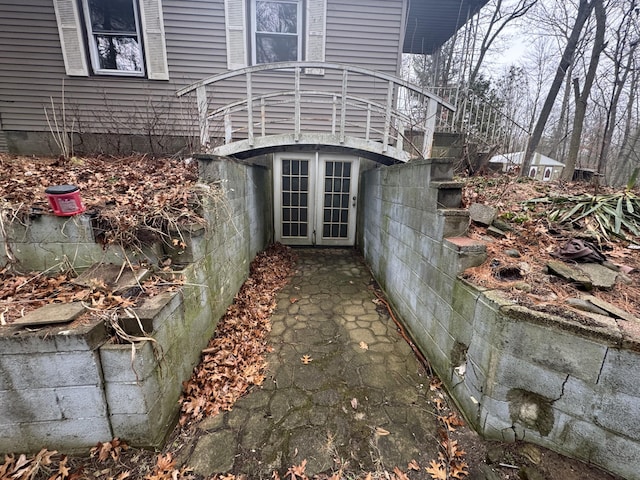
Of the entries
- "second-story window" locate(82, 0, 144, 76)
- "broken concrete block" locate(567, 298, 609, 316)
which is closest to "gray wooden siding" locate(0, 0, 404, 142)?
"second-story window" locate(82, 0, 144, 76)

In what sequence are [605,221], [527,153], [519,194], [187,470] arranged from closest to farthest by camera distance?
[187,470]
[605,221]
[519,194]
[527,153]

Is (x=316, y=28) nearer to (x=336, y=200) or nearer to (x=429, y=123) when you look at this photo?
(x=429, y=123)

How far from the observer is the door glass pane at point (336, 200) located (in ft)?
19.8

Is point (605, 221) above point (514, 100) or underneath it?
underneath

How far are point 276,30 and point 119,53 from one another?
3.31 meters

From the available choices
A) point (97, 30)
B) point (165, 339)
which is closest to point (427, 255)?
point (165, 339)

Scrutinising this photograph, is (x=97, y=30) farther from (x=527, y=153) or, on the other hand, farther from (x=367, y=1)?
(x=527, y=153)

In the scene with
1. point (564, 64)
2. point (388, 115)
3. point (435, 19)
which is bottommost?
point (388, 115)

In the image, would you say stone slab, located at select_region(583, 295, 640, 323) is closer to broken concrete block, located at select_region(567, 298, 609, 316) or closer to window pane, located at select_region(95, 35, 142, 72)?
broken concrete block, located at select_region(567, 298, 609, 316)

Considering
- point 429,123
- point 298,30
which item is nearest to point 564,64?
point 429,123

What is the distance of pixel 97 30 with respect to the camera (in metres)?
5.08

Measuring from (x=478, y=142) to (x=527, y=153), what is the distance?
1.23 metres

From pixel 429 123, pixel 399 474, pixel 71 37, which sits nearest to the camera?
pixel 399 474

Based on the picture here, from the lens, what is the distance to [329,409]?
2203 millimetres
